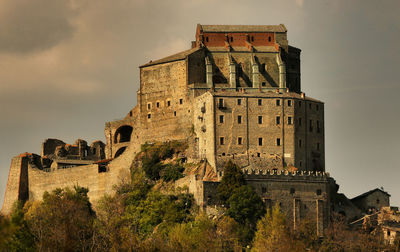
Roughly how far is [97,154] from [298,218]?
121 ft

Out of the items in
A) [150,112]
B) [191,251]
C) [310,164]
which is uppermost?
[150,112]

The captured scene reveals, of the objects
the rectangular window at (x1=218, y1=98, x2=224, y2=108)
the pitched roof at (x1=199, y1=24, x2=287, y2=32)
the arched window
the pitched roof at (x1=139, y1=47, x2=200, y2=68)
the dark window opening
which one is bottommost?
the dark window opening

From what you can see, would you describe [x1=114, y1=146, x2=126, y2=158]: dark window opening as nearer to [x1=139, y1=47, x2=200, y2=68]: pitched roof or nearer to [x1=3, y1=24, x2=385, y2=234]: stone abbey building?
[x1=3, y1=24, x2=385, y2=234]: stone abbey building

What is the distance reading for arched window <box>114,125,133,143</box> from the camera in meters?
109

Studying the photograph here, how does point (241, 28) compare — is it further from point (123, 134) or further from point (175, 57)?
point (123, 134)

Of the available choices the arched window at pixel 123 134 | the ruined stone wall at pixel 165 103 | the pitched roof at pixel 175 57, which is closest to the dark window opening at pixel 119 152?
the arched window at pixel 123 134

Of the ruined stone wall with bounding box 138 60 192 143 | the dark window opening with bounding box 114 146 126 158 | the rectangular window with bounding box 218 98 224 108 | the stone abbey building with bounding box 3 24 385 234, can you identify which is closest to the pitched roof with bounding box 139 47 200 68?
the stone abbey building with bounding box 3 24 385 234

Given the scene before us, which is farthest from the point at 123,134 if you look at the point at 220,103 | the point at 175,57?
the point at 220,103

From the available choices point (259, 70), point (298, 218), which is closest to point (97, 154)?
point (259, 70)

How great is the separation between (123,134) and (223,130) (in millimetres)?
22646

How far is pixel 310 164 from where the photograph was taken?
92.3 metres

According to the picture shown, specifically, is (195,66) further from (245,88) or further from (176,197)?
(176,197)

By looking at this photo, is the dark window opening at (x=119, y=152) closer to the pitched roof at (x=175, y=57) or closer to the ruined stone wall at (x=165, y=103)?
the ruined stone wall at (x=165, y=103)

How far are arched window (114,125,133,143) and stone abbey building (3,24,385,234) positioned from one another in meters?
0.12
